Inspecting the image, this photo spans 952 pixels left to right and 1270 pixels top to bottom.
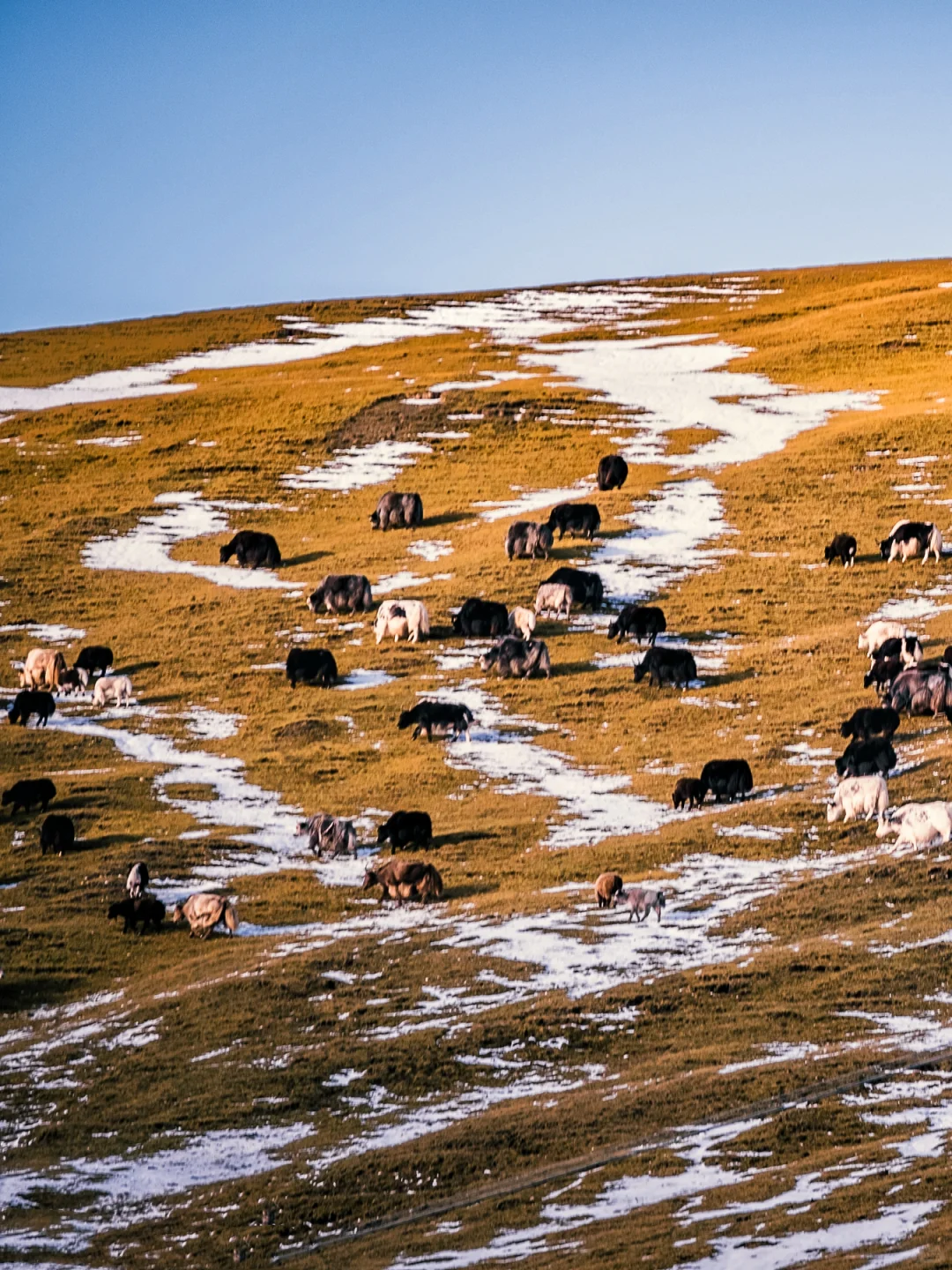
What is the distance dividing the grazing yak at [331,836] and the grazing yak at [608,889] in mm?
7195

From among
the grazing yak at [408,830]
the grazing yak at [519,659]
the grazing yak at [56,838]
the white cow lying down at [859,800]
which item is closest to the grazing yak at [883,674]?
the white cow lying down at [859,800]

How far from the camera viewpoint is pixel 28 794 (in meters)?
39.6

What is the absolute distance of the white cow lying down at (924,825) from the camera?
31.1 metres

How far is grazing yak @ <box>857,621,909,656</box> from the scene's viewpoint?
154ft

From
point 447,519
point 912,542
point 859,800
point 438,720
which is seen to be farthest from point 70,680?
point 912,542

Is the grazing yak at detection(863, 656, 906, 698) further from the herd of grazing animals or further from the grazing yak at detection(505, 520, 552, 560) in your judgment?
the grazing yak at detection(505, 520, 552, 560)

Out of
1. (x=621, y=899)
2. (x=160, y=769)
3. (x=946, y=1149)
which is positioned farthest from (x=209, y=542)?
(x=946, y=1149)

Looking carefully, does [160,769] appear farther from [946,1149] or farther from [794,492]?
[794,492]

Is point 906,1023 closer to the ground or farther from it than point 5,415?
closer to the ground

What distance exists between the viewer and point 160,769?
42.9 metres

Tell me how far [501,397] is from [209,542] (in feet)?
83.7

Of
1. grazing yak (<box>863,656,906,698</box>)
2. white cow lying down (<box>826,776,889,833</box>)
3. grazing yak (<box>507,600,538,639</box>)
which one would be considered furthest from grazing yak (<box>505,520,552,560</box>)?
white cow lying down (<box>826,776,889,833</box>)

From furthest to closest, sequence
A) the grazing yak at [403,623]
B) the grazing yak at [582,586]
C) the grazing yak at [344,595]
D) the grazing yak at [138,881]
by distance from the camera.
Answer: the grazing yak at [344,595]
the grazing yak at [582,586]
the grazing yak at [403,623]
the grazing yak at [138,881]

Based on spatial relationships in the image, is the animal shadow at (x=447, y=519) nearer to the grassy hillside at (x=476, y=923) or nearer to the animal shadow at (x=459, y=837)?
the grassy hillside at (x=476, y=923)
